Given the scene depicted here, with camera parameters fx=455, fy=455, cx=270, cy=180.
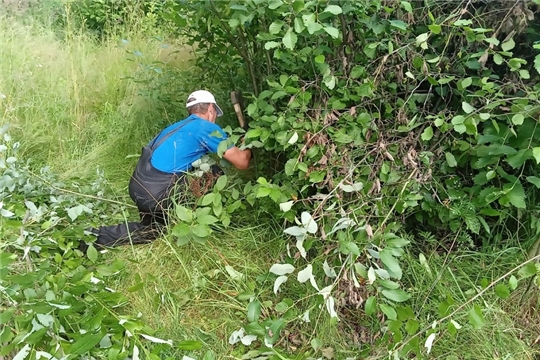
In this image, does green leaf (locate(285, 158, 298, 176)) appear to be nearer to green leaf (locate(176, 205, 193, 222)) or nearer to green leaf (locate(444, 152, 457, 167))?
green leaf (locate(176, 205, 193, 222))

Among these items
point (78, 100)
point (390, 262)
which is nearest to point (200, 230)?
point (390, 262)

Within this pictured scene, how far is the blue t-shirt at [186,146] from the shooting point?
9.02 ft

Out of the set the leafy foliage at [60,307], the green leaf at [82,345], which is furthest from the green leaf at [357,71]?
the green leaf at [82,345]

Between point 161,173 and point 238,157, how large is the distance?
55 centimetres

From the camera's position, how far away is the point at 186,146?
2.78 m

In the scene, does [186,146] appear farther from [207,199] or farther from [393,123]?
[393,123]

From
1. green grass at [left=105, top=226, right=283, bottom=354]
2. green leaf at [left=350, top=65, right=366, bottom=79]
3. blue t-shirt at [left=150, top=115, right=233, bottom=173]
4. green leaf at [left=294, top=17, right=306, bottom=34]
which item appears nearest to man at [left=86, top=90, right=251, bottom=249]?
blue t-shirt at [left=150, top=115, right=233, bottom=173]

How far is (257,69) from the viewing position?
276 cm

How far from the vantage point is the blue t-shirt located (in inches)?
108

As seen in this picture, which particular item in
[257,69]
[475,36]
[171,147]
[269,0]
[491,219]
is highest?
[269,0]

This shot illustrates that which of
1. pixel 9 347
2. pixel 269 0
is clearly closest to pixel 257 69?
pixel 269 0

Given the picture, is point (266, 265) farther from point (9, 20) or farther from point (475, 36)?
point (9, 20)

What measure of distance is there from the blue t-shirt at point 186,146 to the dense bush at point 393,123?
52cm

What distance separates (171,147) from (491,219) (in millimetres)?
1858
